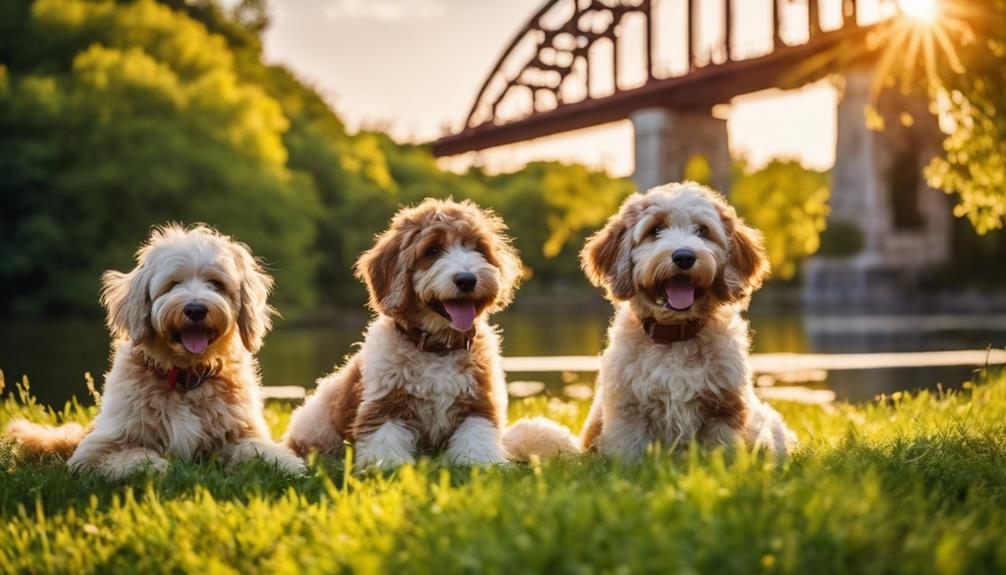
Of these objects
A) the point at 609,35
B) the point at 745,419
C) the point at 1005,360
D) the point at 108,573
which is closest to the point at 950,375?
the point at 1005,360

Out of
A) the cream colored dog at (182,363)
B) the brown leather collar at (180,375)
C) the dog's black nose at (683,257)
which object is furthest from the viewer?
the brown leather collar at (180,375)

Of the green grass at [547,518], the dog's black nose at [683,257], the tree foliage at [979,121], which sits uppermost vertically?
the tree foliage at [979,121]

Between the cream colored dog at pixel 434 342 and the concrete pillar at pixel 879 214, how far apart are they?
32.0m

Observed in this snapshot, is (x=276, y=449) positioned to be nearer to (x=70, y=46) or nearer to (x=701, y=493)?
(x=701, y=493)

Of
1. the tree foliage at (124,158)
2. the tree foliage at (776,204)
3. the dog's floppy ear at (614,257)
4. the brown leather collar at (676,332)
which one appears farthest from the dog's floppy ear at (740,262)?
the tree foliage at (776,204)

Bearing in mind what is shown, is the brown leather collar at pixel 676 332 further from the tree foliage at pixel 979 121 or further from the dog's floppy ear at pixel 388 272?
the tree foliage at pixel 979 121

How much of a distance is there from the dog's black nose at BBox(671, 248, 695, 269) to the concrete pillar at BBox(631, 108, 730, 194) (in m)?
35.6

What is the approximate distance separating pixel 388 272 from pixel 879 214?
34.5 meters

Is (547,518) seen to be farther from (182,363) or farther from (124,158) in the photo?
(124,158)

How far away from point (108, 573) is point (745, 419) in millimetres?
2667

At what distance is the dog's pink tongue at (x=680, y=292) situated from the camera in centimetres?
427

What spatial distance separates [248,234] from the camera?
2547cm

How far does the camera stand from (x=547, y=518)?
287 cm

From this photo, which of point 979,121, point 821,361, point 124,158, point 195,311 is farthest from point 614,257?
point 124,158
